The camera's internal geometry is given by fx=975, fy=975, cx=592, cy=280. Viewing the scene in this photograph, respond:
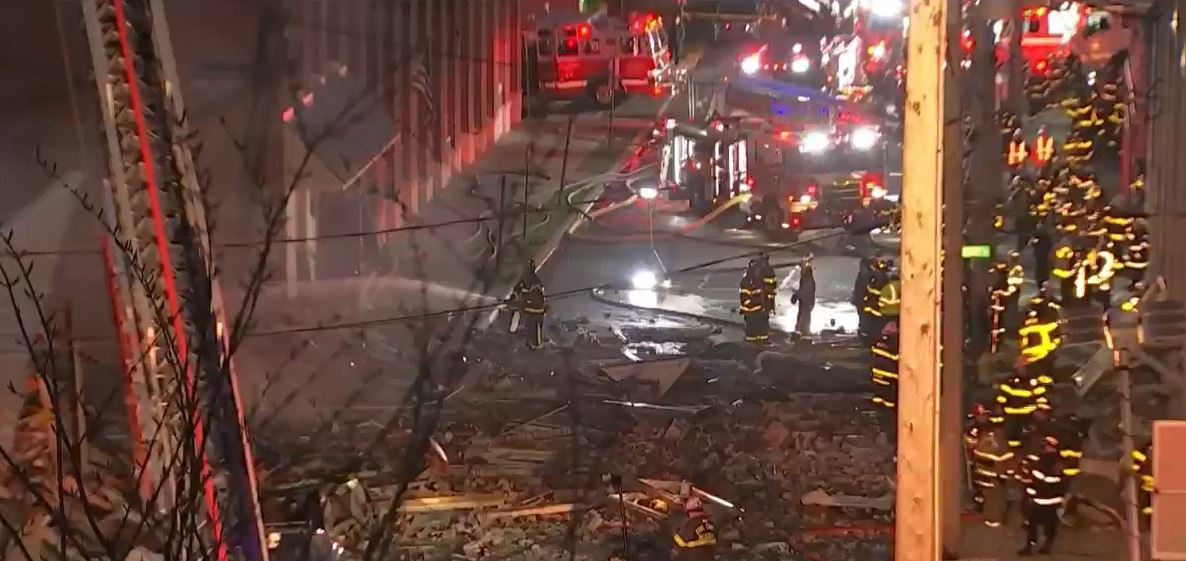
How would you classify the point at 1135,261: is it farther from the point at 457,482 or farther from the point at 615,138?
the point at 457,482

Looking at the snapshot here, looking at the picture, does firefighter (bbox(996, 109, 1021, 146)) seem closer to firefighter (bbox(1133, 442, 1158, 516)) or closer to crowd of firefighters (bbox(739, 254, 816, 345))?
crowd of firefighters (bbox(739, 254, 816, 345))

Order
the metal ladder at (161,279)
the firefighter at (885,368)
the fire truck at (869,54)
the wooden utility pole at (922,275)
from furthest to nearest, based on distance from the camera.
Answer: the firefighter at (885,368), the fire truck at (869,54), the metal ladder at (161,279), the wooden utility pole at (922,275)

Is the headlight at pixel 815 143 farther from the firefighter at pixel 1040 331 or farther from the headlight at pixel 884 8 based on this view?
the firefighter at pixel 1040 331

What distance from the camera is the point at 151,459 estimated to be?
2.24 m

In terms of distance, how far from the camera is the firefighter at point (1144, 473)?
2369mm

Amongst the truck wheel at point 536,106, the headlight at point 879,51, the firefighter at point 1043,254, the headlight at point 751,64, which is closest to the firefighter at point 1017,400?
the firefighter at point 1043,254

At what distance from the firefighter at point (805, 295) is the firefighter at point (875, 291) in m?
0.13

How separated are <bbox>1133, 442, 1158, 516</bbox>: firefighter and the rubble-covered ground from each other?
1.95 feet

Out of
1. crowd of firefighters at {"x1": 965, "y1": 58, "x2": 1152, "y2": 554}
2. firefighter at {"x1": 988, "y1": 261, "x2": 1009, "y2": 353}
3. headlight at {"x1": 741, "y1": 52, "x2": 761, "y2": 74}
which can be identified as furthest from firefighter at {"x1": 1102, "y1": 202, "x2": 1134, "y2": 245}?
headlight at {"x1": 741, "y1": 52, "x2": 761, "y2": 74}

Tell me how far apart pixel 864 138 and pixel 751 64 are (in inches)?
12.9

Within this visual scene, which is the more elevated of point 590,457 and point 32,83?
point 32,83

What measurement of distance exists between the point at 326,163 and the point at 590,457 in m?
0.98

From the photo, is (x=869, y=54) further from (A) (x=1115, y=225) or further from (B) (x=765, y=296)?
(A) (x=1115, y=225)

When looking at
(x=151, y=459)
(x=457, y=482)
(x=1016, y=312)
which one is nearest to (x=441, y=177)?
(x=457, y=482)
